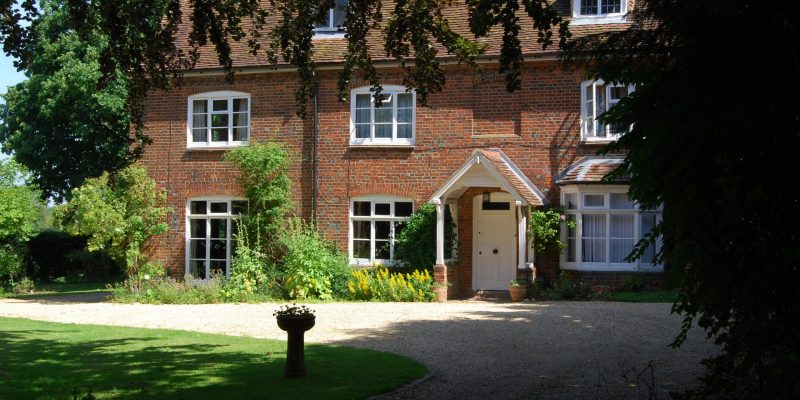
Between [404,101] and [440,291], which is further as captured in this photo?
[404,101]

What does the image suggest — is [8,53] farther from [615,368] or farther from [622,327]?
[622,327]

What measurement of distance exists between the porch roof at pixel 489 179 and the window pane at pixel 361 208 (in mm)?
2525

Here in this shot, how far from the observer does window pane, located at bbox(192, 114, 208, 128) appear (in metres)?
23.3

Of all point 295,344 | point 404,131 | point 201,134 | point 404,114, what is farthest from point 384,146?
point 295,344

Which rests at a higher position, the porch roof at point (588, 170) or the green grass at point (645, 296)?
the porch roof at point (588, 170)

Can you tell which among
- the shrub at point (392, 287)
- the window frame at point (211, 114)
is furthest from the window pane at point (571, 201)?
the window frame at point (211, 114)

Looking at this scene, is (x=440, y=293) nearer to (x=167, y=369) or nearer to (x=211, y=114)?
(x=211, y=114)

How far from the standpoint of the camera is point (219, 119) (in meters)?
23.2

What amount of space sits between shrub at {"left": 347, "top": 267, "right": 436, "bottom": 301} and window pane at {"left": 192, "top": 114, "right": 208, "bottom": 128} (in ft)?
20.9

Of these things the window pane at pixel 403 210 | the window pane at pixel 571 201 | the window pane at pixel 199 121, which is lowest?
the window pane at pixel 403 210

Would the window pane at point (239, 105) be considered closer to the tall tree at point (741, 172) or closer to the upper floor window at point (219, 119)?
the upper floor window at point (219, 119)

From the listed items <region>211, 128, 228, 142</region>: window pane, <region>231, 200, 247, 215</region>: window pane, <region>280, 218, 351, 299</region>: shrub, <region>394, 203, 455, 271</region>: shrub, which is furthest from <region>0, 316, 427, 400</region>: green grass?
<region>211, 128, 228, 142</region>: window pane

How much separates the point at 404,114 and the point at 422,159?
125 centimetres

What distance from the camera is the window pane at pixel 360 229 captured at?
22.0 m
